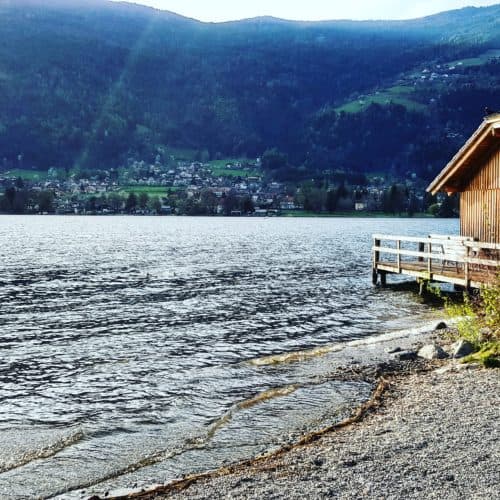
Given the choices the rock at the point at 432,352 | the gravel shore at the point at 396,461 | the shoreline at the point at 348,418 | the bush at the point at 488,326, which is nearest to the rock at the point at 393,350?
the shoreline at the point at 348,418

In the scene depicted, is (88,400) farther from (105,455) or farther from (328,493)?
(328,493)

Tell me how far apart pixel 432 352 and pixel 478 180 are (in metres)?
15.2

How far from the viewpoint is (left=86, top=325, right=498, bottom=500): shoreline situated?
910 cm

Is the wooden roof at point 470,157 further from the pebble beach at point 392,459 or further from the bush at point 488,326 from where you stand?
the pebble beach at point 392,459

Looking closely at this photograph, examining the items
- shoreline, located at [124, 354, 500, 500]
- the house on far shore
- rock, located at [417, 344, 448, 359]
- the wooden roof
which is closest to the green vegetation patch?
shoreline, located at [124, 354, 500, 500]

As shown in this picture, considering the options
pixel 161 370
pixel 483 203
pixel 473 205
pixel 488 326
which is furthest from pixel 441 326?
pixel 473 205

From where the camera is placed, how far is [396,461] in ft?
29.3

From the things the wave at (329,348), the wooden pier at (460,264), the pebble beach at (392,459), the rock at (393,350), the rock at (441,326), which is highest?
the wooden pier at (460,264)

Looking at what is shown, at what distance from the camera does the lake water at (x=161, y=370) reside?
37.0 feet

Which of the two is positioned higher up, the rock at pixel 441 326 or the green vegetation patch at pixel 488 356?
the green vegetation patch at pixel 488 356

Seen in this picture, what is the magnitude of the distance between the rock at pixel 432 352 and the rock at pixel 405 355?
0.55ft

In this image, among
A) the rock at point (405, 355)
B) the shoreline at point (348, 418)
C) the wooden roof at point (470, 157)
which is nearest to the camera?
the shoreline at point (348, 418)

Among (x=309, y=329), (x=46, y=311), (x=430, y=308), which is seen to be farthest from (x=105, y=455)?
(x=430, y=308)

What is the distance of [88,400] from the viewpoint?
14.8 meters
